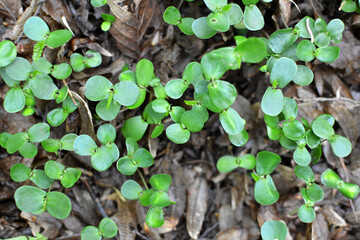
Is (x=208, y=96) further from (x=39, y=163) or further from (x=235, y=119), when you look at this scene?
(x=39, y=163)

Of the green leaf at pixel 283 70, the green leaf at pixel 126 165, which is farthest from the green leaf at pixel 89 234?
the green leaf at pixel 283 70

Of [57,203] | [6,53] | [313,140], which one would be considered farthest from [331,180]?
[6,53]

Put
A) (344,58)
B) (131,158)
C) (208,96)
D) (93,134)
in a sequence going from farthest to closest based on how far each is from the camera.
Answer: (344,58)
(93,134)
(131,158)
(208,96)

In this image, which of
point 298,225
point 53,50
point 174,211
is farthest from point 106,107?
point 298,225

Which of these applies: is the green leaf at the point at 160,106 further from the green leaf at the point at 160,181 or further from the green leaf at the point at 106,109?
the green leaf at the point at 160,181

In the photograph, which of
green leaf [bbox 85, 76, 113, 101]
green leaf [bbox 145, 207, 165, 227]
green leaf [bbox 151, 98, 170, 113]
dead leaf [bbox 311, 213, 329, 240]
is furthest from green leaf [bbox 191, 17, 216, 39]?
dead leaf [bbox 311, 213, 329, 240]

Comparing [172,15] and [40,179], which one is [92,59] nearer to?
[172,15]

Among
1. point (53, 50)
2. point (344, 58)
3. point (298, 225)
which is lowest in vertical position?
point (298, 225)
